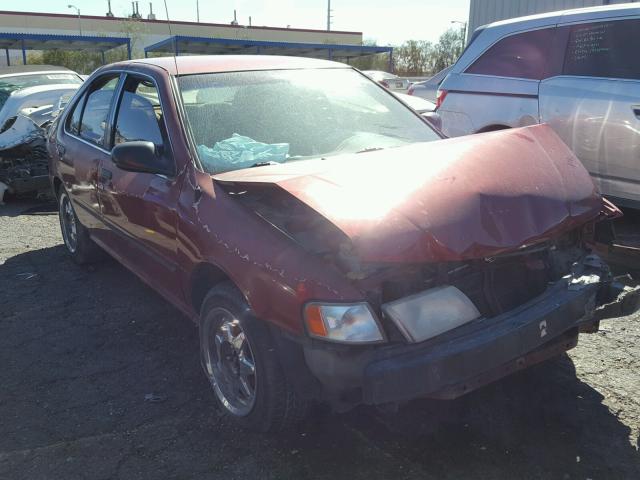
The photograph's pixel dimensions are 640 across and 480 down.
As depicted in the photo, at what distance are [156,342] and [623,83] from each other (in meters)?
4.26

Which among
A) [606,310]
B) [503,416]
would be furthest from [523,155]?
[503,416]

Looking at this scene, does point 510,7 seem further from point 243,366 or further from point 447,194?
point 243,366

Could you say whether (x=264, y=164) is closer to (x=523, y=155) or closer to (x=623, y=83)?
(x=523, y=155)

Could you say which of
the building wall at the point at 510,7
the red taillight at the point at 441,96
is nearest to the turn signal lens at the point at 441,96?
the red taillight at the point at 441,96

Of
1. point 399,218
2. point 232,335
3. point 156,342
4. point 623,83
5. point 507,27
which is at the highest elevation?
point 507,27

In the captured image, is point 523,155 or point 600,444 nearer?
point 600,444

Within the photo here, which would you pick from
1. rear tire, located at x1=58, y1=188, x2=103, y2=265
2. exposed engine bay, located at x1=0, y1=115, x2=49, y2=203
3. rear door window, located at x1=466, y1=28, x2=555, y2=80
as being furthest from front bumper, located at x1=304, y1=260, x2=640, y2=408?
exposed engine bay, located at x1=0, y1=115, x2=49, y2=203

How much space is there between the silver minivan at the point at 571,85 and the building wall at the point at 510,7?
246 inches

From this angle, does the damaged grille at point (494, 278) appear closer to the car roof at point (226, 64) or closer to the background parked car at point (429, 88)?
the car roof at point (226, 64)

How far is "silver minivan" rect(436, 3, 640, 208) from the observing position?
508cm

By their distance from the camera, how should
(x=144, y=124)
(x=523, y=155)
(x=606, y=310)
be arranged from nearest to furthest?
(x=606, y=310)
(x=523, y=155)
(x=144, y=124)

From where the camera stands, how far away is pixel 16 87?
387 inches

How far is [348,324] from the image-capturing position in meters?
2.44

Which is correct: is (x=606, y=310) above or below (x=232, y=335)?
above
